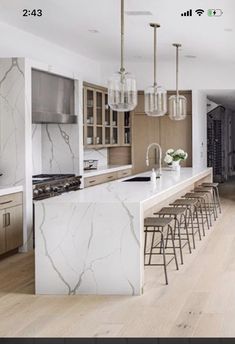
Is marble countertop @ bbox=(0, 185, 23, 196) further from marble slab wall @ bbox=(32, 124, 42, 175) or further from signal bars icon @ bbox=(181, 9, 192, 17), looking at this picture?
signal bars icon @ bbox=(181, 9, 192, 17)

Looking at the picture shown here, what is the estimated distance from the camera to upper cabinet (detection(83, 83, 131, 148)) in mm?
9094

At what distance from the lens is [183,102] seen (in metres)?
8.87

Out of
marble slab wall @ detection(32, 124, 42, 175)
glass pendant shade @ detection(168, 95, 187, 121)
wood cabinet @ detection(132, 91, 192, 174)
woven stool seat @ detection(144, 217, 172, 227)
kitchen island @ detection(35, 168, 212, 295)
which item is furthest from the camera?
wood cabinet @ detection(132, 91, 192, 174)

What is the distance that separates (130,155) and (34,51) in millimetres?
4025

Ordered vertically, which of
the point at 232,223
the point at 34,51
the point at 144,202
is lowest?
the point at 232,223

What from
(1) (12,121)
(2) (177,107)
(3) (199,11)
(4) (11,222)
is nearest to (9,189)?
(4) (11,222)

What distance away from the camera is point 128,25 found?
6.95m

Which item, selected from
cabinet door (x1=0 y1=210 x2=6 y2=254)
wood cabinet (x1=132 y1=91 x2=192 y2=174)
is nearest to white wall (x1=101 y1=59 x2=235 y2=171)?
wood cabinet (x1=132 y1=91 x2=192 y2=174)

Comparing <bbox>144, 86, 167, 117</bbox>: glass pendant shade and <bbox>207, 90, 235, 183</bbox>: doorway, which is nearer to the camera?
<bbox>144, 86, 167, 117</bbox>: glass pendant shade

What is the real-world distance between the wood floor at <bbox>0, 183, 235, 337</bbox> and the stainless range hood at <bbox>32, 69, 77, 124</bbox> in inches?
84.1

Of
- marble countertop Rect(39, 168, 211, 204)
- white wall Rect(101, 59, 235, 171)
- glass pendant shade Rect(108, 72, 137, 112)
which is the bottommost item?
marble countertop Rect(39, 168, 211, 204)

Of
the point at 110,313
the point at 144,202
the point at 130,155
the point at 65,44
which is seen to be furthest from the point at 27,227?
the point at 130,155

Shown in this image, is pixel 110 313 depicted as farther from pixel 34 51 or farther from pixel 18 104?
pixel 34 51

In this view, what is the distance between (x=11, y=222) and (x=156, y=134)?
563cm
